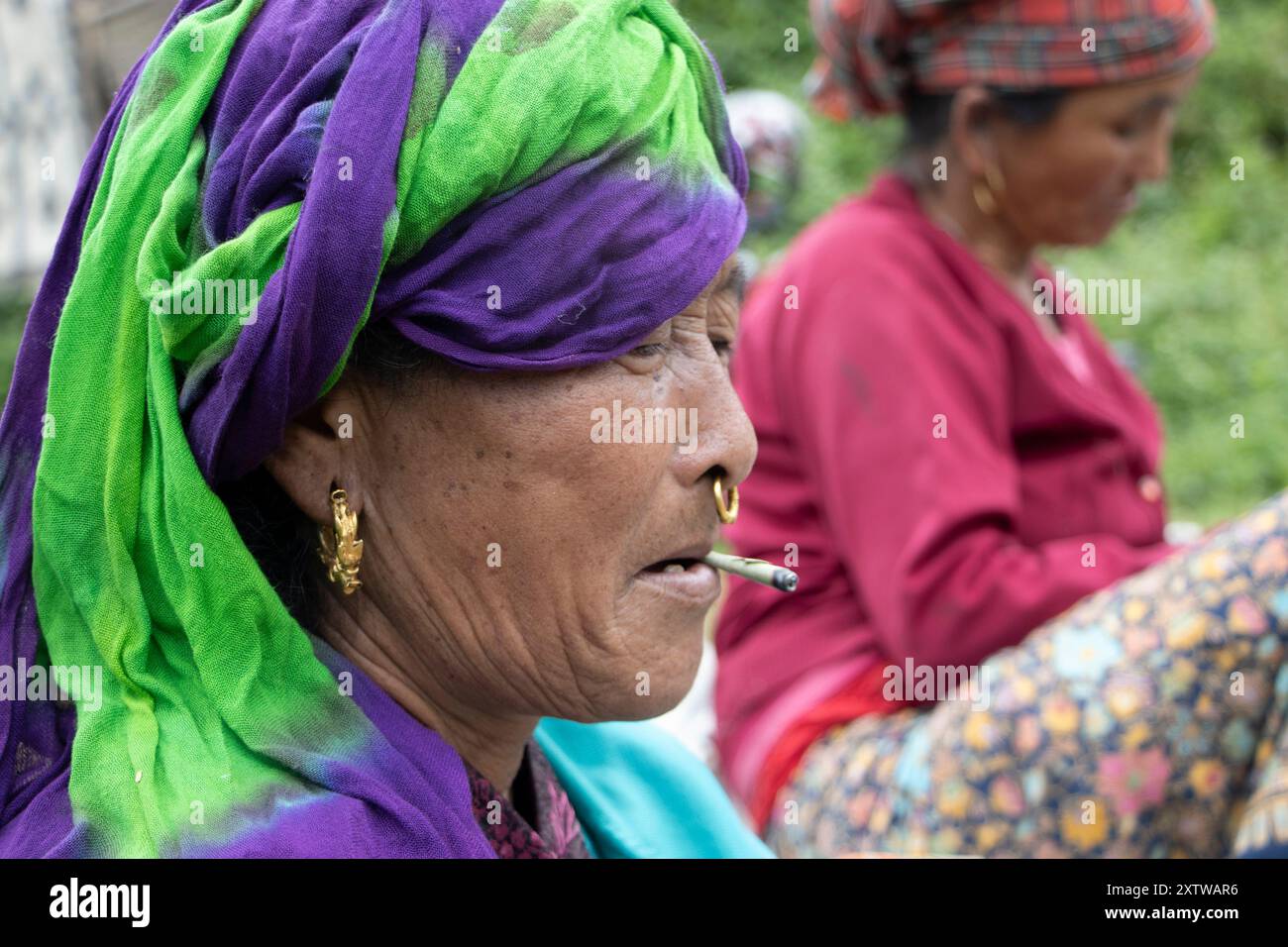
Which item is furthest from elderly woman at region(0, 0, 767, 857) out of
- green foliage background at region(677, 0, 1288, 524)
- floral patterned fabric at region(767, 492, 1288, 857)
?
green foliage background at region(677, 0, 1288, 524)

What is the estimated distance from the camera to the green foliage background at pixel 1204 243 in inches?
254

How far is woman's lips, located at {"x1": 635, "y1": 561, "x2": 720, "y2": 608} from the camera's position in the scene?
1590mm

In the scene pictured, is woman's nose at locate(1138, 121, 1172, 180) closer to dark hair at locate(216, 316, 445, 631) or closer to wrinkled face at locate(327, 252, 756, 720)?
wrinkled face at locate(327, 252, 756, 720)

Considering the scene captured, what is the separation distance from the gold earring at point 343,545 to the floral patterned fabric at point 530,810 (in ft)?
0.84

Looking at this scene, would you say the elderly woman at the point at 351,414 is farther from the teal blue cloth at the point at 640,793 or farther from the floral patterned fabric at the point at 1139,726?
the floral patterned fabric at the point at 1139,726

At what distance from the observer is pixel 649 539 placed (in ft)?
5.13

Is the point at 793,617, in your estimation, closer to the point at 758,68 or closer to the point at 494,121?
the point at 494,121

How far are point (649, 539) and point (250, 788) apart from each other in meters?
0.44

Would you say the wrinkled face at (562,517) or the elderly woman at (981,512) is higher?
the wrinkled face at (562,517)

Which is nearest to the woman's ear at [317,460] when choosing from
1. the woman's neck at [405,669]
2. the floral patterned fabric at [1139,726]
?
the woman's neck at [405,669]

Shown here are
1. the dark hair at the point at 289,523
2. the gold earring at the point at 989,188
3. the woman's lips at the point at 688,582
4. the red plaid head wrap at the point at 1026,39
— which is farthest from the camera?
the gold earring at the point at 989,188

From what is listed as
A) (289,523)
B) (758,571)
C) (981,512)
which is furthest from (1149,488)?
(289,523)

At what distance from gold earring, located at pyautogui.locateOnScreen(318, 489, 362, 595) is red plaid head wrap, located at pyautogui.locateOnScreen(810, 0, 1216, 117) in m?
1.99
